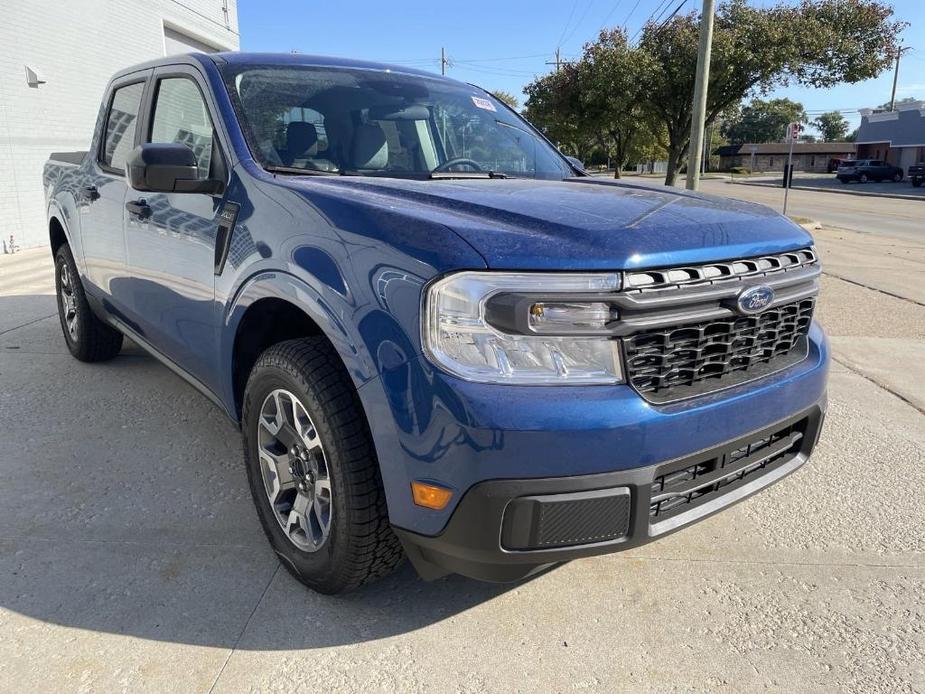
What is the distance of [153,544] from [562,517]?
1.71m

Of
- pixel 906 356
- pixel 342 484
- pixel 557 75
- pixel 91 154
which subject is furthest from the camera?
pixel 557 75

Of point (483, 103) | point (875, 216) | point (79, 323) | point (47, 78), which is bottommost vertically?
point (875, 216)

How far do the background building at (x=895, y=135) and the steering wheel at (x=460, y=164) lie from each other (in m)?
57.2

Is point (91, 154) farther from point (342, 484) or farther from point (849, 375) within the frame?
point (849, 375)

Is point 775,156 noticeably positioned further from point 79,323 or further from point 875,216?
point 79,323

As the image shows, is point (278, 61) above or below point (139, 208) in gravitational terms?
above

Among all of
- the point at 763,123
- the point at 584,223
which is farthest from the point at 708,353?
the point at 763,123

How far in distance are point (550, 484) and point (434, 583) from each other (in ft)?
3.06

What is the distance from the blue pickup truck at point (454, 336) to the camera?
1861 millimetres

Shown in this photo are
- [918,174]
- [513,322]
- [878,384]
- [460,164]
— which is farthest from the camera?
[918,174]

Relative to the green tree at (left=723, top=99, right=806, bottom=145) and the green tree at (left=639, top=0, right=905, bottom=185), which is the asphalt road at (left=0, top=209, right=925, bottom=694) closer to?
the green tree at (left=639, top=0, right=905, bottom=185)

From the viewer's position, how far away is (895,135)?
55.8 metres

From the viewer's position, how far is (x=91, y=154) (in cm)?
435

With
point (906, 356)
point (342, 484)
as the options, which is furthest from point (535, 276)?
point (906, 356)
